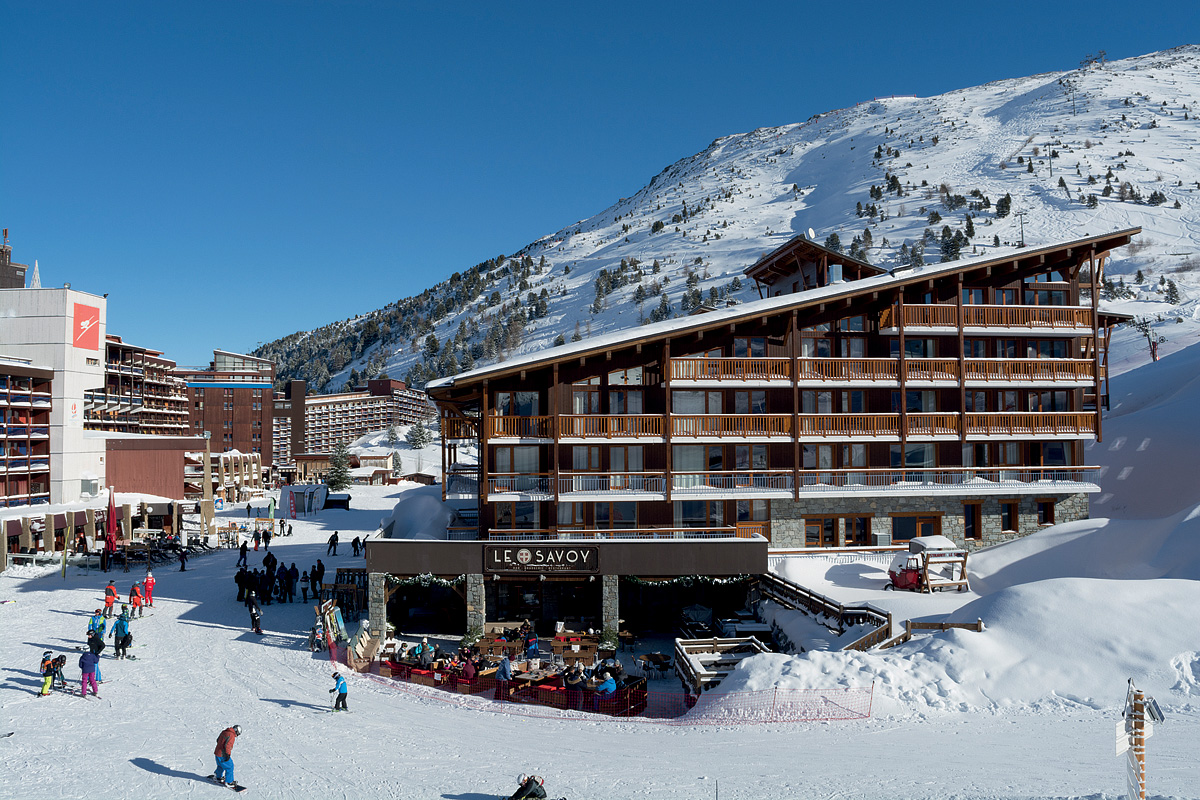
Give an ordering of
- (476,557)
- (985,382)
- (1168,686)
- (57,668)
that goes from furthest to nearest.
Answer: 1. (985,382)
2. (476,557)
3. (57,668)
4. (1168,686)

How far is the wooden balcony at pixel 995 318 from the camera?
31.4 m

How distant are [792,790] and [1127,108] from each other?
203m

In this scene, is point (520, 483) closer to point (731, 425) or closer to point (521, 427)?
point (521, 427)

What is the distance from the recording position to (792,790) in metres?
12.8

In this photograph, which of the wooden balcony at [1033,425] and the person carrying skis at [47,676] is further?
the wooden balcony at [1033,425]

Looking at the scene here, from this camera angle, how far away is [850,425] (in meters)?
30.6

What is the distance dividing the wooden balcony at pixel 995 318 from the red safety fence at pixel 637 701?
18.0m

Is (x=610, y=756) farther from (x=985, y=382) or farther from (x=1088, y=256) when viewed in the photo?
(x=1088, y=256)

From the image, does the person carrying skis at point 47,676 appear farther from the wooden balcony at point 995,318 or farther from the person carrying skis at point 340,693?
the wooden balcony at point 995,318

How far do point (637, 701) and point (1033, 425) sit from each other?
819 inches

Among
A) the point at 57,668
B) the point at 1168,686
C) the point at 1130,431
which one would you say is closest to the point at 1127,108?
the point at 1130,431

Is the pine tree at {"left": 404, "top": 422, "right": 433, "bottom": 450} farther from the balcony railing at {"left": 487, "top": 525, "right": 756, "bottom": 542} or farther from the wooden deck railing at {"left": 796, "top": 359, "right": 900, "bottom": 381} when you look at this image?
the wooden deck railing at {"left": 796, "top": 359, "right": 900, "bottom": 381}

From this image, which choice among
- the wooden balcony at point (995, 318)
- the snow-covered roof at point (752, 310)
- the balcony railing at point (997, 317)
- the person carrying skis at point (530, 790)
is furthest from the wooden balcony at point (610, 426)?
the person carrying skis at point (530, 790)

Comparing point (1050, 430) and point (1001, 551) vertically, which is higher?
point (1050, 430)
